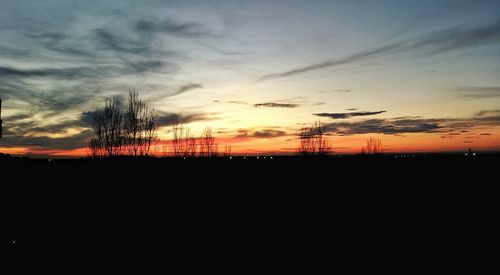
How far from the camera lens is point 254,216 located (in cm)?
1270

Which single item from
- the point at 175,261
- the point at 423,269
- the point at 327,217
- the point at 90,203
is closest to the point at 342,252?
the point at 423,269

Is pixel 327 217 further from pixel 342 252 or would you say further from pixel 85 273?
pixel 85 273

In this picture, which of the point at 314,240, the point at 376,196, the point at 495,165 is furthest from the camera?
the point at 495,165

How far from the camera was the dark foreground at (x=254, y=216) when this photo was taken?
28.6 feet

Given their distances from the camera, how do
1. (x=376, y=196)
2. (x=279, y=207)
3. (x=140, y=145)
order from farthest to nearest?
(x=140, y=145) → (x=376, y=196) → (x=279, y=207)

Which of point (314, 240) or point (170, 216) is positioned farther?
point (170, 216)

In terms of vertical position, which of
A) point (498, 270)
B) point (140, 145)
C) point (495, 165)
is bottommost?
point (498, 270)

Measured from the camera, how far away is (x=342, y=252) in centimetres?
920

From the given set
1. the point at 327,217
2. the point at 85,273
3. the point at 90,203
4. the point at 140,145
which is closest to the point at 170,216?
the point at 90,203

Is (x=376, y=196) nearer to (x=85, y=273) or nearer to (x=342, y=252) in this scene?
(x=342, y=252)

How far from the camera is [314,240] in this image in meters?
10.2

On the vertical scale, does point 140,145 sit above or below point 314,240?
above

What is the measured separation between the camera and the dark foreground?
8.73 m

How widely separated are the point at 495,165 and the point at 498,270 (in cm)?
1222
